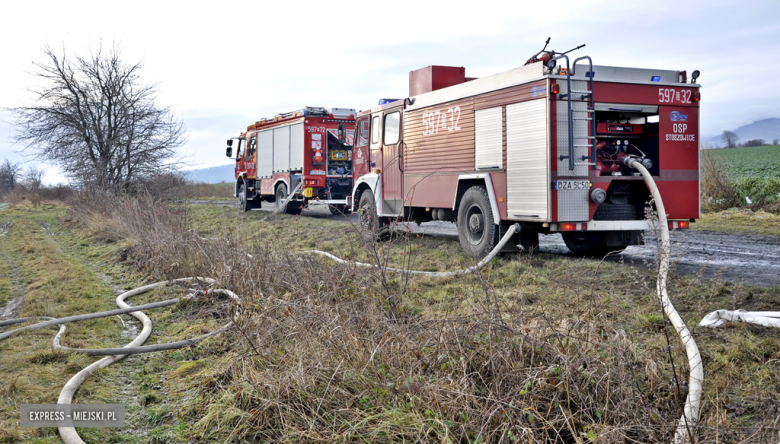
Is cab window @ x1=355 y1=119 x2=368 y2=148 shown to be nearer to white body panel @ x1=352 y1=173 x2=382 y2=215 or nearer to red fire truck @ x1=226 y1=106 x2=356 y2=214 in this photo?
white body panel @ x1=352 y1=173 x2=382 y2=215

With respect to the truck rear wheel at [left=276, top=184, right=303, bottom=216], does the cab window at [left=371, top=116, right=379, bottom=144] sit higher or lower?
higher

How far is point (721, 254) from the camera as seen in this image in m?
8.77

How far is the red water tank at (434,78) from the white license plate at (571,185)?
3.66 metres

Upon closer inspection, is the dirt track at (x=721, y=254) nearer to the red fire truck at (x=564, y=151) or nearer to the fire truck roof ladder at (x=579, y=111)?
the red fire truck at (x=564, y=151)

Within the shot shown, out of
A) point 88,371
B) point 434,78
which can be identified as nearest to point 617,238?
point 434,78

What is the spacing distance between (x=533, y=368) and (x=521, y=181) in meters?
5.21

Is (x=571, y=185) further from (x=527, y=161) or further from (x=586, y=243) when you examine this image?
(x=586, y=243)

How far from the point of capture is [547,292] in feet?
19.6

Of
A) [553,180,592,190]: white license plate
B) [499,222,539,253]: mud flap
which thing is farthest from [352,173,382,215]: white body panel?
[553,180,592,190]: white license plate

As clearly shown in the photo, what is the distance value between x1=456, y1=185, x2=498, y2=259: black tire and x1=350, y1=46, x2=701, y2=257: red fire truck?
17mm

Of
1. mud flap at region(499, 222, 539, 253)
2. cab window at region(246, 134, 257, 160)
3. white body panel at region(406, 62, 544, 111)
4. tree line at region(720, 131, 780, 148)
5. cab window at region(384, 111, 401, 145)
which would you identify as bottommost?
mud flap at region(499, 222, 539, 253)

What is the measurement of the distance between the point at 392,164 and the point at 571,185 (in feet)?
15.2

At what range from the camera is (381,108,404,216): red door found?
1134cm

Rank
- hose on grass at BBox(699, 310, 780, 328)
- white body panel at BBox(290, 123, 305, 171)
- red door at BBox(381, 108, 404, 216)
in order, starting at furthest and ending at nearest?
white body panel at BBox(290, 123, 305, 171), red door at BBox(381, 108, 404, 216), hose on grass at BBox(699, 310, 780, 328)
